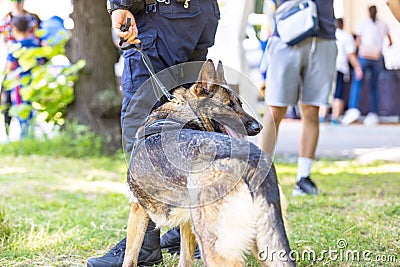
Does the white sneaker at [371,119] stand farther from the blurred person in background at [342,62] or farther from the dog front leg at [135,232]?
the dog front leg at [135,232]

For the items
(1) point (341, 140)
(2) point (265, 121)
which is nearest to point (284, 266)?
(2) point (265, 121)

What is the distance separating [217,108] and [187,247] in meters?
0.83

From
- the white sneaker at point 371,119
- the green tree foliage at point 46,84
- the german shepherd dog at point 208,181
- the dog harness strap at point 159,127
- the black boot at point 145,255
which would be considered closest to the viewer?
the german shepherd dog at point 208,181

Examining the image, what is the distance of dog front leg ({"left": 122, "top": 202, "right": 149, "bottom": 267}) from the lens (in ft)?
11.3

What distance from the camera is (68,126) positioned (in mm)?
8375

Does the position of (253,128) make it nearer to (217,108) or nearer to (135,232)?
(217,108)

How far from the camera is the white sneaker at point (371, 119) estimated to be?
→ 1250 cm

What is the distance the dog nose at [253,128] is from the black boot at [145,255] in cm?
83

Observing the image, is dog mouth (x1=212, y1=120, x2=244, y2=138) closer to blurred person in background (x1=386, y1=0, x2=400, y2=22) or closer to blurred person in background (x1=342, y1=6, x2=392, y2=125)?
blurred person in background (x1=386, y1=0, x2=400, y2=22)

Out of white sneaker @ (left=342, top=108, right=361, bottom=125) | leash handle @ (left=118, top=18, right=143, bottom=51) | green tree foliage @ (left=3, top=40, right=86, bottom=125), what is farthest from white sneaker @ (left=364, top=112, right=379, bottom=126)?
leash handle @ (left=118, top=18, right=143, bottom=51)

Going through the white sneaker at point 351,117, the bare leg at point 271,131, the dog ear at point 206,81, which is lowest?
the white sneaker at point 351,117

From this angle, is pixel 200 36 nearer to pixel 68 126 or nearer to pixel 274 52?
pixel 274 52

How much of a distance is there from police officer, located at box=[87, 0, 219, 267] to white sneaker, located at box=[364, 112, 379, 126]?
9.37 metres

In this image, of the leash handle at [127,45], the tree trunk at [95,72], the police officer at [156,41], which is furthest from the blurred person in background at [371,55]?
the leash handle at [127,45]
